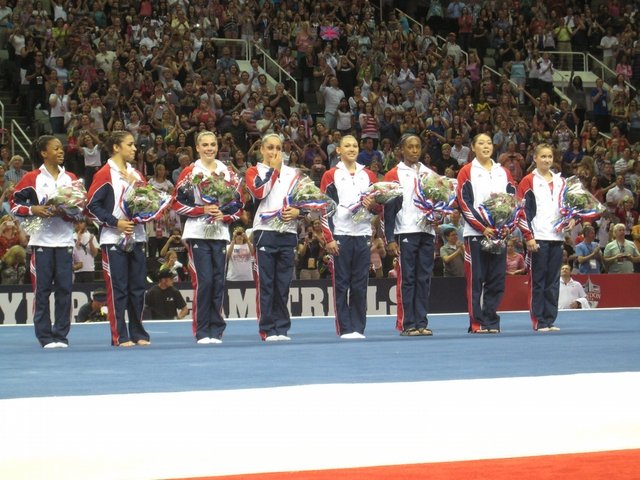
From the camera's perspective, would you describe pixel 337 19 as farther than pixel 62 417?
Yes

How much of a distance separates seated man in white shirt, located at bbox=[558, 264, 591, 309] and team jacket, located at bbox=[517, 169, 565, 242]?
4.97m

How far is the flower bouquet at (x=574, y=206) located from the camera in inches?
496

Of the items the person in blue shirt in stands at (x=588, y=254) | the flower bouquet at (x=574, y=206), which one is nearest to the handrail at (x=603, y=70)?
the person in blue shirt in stands at (x=588, y=254)

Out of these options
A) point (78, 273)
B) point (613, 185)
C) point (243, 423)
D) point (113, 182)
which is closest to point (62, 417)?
point (243, 423)

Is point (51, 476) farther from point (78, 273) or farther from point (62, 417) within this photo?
point (78, 273)

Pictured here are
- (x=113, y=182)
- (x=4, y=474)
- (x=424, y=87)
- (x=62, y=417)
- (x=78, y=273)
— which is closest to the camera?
(x=4, y=474)

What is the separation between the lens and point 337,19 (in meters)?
25.8

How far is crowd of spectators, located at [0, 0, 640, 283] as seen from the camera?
20.3 meters

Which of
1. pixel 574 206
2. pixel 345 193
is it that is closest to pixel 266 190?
pixel 345 193

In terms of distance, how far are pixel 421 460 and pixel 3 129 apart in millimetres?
16307

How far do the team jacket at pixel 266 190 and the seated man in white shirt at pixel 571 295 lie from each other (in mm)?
7356

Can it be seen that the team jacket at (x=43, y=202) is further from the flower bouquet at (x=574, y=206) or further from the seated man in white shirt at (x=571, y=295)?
the seated man in white shirt at (x=571, y=295)

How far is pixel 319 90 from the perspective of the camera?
24.4m

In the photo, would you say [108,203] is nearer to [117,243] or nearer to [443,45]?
[117,243]
